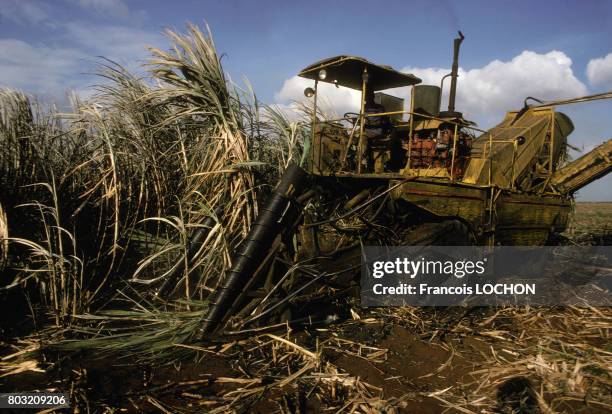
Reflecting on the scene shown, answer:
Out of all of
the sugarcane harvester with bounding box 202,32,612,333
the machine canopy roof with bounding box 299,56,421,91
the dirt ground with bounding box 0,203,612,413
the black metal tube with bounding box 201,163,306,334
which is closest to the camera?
the dirt ground with bounding box 0,203,612,413

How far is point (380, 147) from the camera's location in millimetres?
8070

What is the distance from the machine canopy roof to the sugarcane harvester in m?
0.02

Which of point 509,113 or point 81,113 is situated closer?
point 81,113

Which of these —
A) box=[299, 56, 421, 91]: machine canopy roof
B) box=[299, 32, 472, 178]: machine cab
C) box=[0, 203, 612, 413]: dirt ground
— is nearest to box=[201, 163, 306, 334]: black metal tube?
box=[0, 203, 612, 413]: dirt ground

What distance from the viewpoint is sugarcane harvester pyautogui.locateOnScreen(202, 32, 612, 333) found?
572 centimetres

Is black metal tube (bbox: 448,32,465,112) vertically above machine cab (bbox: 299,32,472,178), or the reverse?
black metal tube (bbox: 448,32,465,112)

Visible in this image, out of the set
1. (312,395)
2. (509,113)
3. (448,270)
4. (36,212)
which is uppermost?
(509,113)

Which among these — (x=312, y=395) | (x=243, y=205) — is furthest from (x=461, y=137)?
(x=312, y=395)

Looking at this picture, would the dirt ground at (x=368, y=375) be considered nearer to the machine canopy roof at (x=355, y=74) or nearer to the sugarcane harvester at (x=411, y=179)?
the sugarcane harvester at (x=411, y=179)

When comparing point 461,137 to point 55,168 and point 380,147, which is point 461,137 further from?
point 55,168

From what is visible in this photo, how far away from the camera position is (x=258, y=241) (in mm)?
5234

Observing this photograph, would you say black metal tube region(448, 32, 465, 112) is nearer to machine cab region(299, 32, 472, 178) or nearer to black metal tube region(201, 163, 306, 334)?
machine cab region(299, 32, 472, 178)

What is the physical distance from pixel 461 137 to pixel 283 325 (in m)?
5.38

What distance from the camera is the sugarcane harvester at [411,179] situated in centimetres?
572
